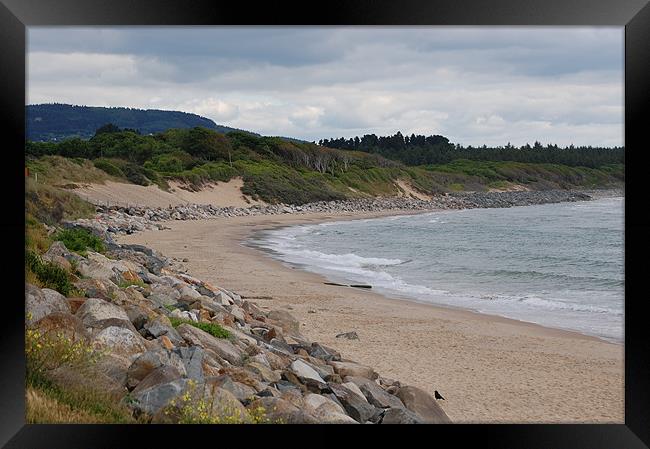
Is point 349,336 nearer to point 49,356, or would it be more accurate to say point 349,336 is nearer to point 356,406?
point 356,406

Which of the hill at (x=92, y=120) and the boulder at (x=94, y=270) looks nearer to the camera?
the boulder at (x=94, y=270)

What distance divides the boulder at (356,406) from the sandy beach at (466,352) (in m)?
1.45

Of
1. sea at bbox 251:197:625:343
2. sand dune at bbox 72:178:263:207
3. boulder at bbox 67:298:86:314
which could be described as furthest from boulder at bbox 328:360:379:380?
sand dune at bbox 72:178:263:207

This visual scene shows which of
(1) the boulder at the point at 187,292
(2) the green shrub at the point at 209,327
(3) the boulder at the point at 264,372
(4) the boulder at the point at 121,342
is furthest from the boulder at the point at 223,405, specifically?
(1) the boulder at the point at 187,292

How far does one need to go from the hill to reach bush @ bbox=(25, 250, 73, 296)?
128 ft

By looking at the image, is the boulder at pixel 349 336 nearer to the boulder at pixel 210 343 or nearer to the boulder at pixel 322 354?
the boulder at pixel 322 354

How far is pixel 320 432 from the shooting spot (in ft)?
15.0

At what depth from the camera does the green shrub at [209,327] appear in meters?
6.97

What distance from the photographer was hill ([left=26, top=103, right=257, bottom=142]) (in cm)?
4528

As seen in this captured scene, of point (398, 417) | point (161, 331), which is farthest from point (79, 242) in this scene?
point (398, 417)

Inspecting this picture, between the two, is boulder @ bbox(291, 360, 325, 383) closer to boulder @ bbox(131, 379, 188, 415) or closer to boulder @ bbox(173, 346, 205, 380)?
boulder @ bbox(173, 346, 205, 380)
